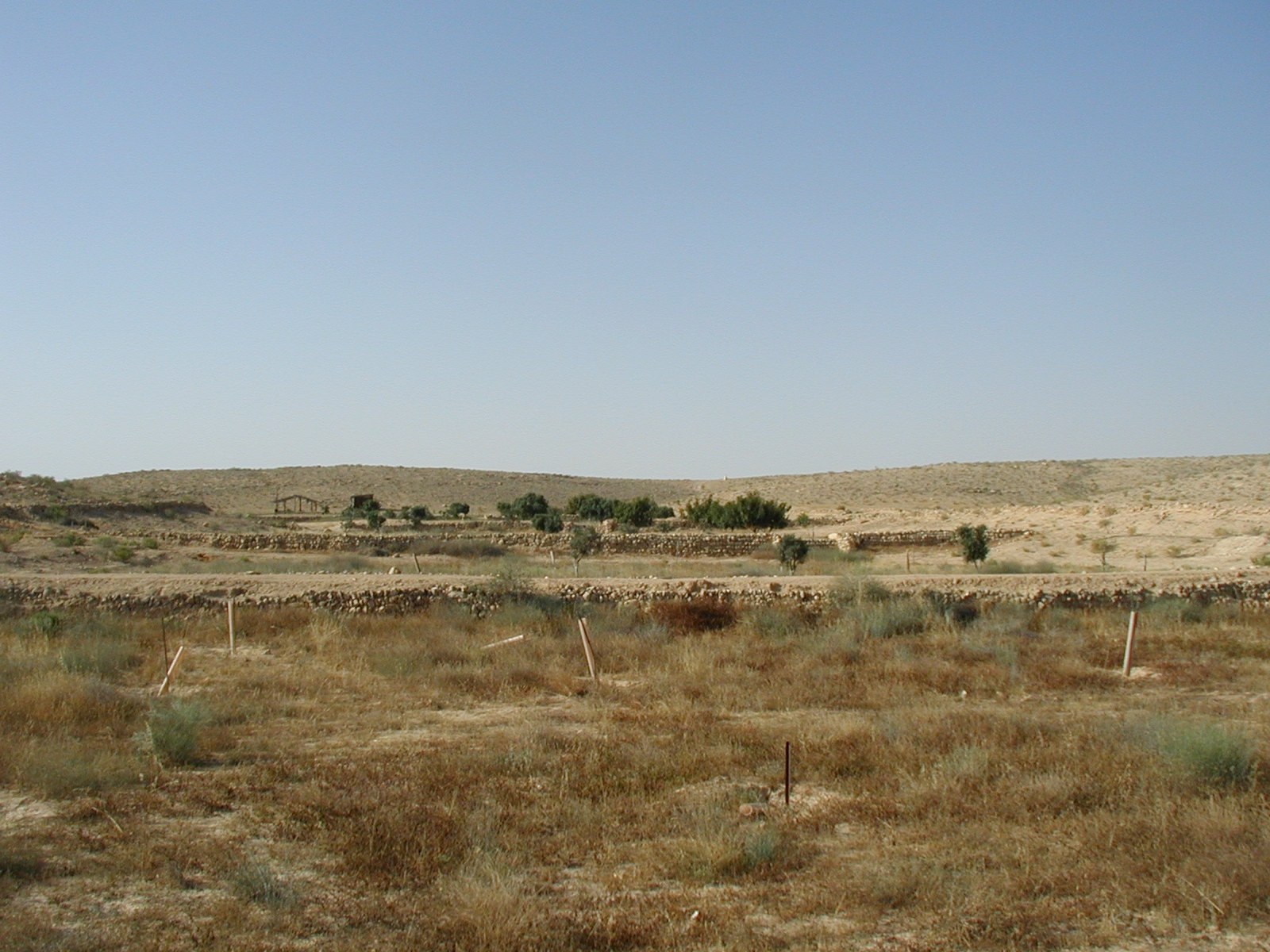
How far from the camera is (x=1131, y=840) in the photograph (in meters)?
7.42

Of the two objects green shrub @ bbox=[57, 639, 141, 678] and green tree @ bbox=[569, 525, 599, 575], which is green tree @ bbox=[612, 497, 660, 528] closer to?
green tree @ bbox=[569, 525, 599, 575]

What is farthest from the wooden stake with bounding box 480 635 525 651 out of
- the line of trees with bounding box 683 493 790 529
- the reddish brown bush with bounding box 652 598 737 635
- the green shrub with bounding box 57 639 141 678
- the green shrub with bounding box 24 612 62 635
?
the line of trees with bounding box 683 493 790 529

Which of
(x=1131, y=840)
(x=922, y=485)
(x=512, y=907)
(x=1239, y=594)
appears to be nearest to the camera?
(x=512, y=907)

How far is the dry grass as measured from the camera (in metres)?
6.34

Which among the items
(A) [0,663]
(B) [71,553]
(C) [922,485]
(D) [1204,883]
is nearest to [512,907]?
(D) [1204,883]

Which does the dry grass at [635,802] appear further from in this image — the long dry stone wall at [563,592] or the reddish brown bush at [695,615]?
the long dry stone wall at [563,592]

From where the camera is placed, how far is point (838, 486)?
82875 mm

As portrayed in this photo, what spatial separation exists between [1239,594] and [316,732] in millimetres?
18115

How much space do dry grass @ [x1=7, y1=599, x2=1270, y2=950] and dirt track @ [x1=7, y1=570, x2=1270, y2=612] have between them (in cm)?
415

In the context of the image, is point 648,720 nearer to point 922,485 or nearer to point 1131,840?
point 1131,840

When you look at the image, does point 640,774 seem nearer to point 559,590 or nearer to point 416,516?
point 559,590

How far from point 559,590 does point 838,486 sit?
212 feet

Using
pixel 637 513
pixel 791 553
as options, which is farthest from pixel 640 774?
pixel 637 513

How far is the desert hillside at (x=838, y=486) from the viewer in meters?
66.5
